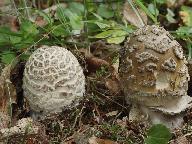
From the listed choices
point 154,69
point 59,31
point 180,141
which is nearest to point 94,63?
point 59,31

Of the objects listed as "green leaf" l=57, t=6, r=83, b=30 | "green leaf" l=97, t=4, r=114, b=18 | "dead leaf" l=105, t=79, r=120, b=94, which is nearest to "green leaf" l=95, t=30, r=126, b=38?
"green leaf" l=57, t=6, r=83, b=30

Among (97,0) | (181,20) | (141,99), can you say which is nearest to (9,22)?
(97,0)

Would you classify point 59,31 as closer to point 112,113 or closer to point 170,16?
point 112,113

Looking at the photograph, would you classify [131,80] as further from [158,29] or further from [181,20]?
[181,20]

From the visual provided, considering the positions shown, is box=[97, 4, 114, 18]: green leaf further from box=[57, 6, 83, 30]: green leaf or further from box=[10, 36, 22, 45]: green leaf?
box=[10, 36, 22, 45]: green leaf

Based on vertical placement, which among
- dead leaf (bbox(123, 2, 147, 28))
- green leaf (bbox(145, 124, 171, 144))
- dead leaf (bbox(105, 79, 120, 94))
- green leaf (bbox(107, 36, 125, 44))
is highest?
dead leaf (bbox(123, 2, 147, 28))
